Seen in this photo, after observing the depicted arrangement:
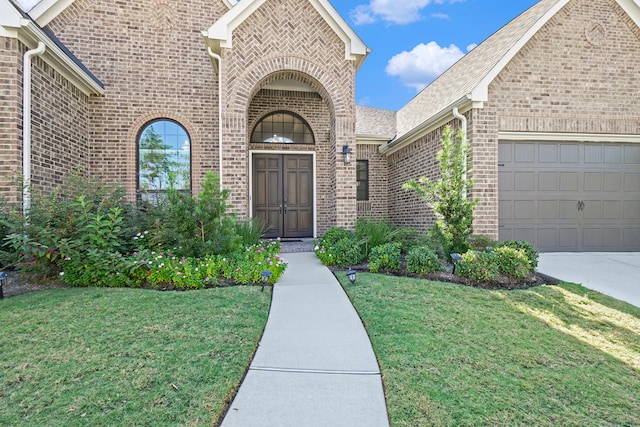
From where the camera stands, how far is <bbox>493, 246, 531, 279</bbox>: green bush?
5410 mm

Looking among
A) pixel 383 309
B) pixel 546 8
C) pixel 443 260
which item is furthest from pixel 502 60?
pixel 383 309

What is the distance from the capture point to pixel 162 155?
8.67m

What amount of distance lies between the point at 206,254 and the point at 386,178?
7935 millimetres

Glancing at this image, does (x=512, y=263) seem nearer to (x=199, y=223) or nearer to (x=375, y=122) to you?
(x=199, y=223)

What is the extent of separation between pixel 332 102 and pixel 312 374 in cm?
628

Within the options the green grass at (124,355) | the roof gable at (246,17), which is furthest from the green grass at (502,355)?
the roof gable at (246,17)

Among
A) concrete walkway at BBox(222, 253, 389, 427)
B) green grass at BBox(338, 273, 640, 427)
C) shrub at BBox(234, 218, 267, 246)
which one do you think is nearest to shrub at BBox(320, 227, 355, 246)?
shrub at BBox(234, 218, 267, 246)

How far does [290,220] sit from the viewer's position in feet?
32.3

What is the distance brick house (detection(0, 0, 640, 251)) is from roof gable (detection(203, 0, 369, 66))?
1.1 inches

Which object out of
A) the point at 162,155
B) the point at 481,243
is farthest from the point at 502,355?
the point at 162,155

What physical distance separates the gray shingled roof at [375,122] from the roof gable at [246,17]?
4.20 m

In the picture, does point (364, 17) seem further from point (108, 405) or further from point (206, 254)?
point (108, 405)

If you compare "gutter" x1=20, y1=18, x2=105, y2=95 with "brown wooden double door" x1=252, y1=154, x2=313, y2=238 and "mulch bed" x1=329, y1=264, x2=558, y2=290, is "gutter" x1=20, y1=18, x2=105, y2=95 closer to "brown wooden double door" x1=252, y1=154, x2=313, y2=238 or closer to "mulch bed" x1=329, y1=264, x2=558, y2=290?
"brown wooden double door" x1=252, y1=154, x2=313, y2=238

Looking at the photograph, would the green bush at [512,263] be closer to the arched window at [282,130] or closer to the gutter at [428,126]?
the gutter at [428,126]
